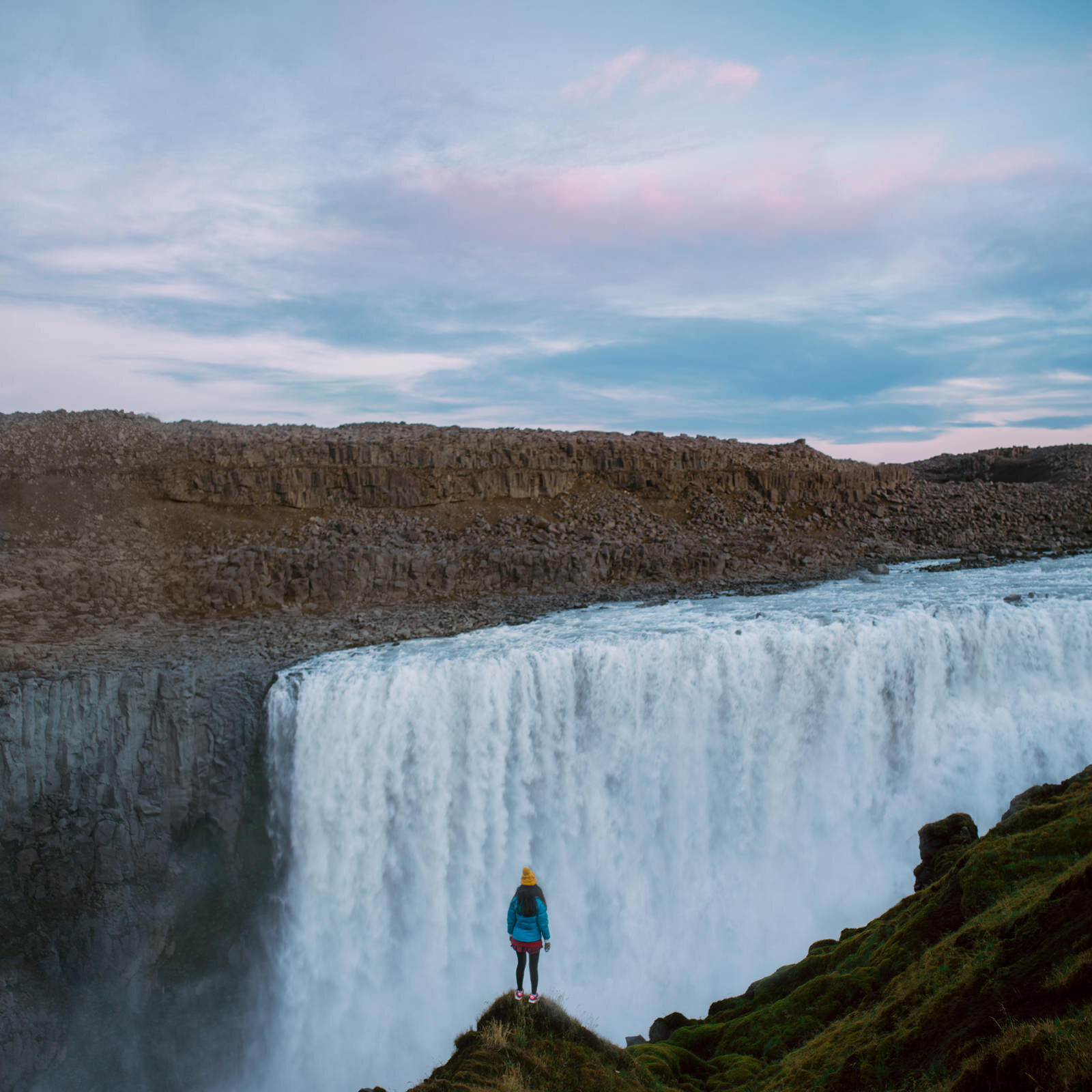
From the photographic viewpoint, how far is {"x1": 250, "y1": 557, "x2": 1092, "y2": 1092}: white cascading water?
16.9m

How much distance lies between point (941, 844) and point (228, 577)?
74.3 feet

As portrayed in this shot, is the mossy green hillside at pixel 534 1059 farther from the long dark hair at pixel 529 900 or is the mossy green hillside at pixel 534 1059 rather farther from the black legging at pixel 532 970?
the long dark hair at pixel 529 900

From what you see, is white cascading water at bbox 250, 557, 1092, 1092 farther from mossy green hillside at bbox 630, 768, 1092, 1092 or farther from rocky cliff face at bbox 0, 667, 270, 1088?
mossy green hillside at bbox 630, 768, 1092, 1092

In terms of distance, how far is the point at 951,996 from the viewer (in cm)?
697

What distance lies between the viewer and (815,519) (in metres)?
36.4

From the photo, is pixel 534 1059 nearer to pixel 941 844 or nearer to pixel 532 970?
pixel 532 970

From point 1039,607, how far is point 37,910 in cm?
2358

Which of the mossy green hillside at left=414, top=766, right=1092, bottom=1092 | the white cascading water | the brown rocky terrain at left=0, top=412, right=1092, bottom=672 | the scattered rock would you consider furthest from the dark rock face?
the brown rocky terrain at left=0, top=412, right=1092, bottom=672

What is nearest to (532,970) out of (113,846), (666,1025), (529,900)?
(529,900)

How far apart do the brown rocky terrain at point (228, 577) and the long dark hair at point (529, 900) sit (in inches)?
448

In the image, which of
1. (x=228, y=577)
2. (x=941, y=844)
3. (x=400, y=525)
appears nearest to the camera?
(x=941, y=844)

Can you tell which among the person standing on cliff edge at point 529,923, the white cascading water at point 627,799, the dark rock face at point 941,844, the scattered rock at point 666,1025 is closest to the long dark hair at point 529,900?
the person standing on cliff edge at point 529,923

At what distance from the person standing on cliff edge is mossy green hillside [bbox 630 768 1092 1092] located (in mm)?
1910

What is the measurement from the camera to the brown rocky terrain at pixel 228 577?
17281 millimetres
